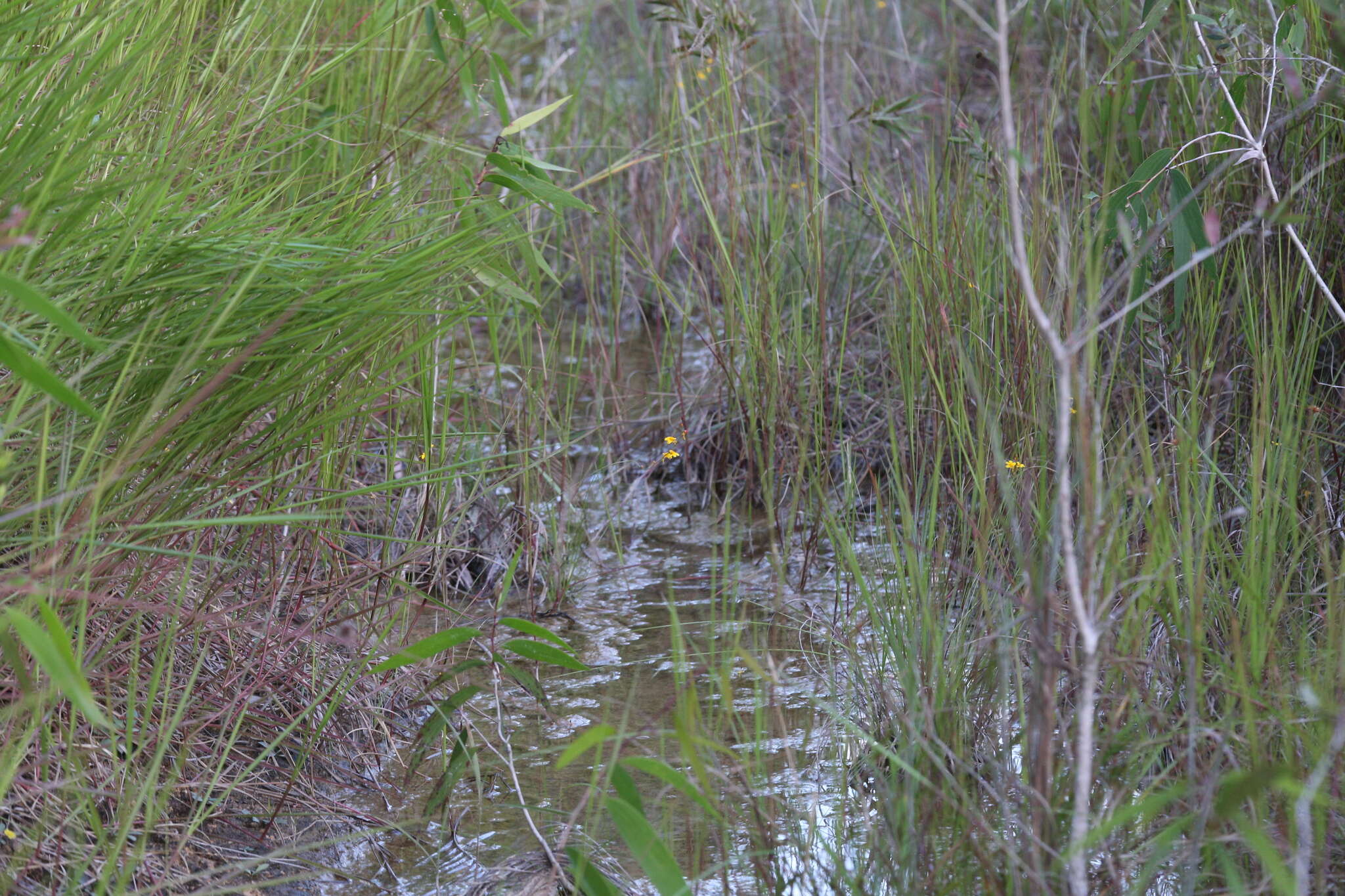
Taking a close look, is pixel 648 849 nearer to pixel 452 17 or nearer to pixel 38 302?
pixel 38 302

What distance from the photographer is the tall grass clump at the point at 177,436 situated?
134cm

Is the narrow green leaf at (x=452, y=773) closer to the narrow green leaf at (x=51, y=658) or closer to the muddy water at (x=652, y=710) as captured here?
the muddy water at (x=652, y=710)

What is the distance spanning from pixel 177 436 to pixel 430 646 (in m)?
0.45

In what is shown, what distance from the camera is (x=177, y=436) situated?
152 cm

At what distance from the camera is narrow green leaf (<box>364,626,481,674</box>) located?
139 cm

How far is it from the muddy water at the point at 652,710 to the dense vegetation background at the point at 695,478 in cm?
3

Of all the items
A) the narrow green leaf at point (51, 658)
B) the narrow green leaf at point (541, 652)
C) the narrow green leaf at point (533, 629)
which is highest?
the narrow green leaf at point (51, 658)

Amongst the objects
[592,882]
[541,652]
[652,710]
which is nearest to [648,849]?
[592,882]

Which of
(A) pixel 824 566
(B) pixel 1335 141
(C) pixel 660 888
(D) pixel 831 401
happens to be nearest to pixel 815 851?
(C) pixel 660 888

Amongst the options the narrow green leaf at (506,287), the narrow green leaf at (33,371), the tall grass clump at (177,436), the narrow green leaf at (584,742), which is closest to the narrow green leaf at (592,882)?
A: the narrow green leaf at (584,742)

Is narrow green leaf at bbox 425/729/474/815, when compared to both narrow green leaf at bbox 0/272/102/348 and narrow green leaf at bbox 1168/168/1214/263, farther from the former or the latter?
narrow green leaf at bbox 1168/168/1214/263

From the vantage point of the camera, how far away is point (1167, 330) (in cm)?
226

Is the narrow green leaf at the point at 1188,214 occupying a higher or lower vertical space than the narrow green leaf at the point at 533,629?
higher

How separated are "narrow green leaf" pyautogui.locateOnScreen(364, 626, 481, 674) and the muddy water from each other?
0.71ft
